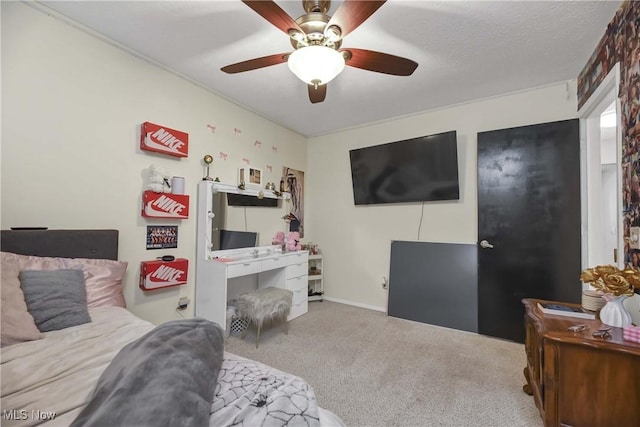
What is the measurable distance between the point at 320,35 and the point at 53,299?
6.67ft

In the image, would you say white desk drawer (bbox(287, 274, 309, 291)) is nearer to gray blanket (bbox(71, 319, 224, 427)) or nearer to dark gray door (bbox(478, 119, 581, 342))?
dark gray door (bbox(478, 119, 581, 342))

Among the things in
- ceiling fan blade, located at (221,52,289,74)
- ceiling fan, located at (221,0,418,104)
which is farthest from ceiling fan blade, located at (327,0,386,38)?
ceiling fan blade, located at (221,52,289,74)

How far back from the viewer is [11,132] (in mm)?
1613

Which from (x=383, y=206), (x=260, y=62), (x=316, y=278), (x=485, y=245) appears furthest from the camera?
(x=316, y=278)

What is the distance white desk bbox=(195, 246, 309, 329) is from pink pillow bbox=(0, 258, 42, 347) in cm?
127

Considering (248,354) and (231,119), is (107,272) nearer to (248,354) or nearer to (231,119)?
(248,354)

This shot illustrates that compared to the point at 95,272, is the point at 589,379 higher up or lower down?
lower down

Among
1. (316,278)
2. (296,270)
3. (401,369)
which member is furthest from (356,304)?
(401,369)

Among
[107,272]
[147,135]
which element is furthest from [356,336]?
[147,135]

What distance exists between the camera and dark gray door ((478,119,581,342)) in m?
2.39

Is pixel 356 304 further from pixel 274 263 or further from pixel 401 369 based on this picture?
pixel 401 369

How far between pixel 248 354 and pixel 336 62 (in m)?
2.36

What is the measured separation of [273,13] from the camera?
4.23 feet

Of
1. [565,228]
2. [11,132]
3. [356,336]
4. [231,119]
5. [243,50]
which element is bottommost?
[356,336]
